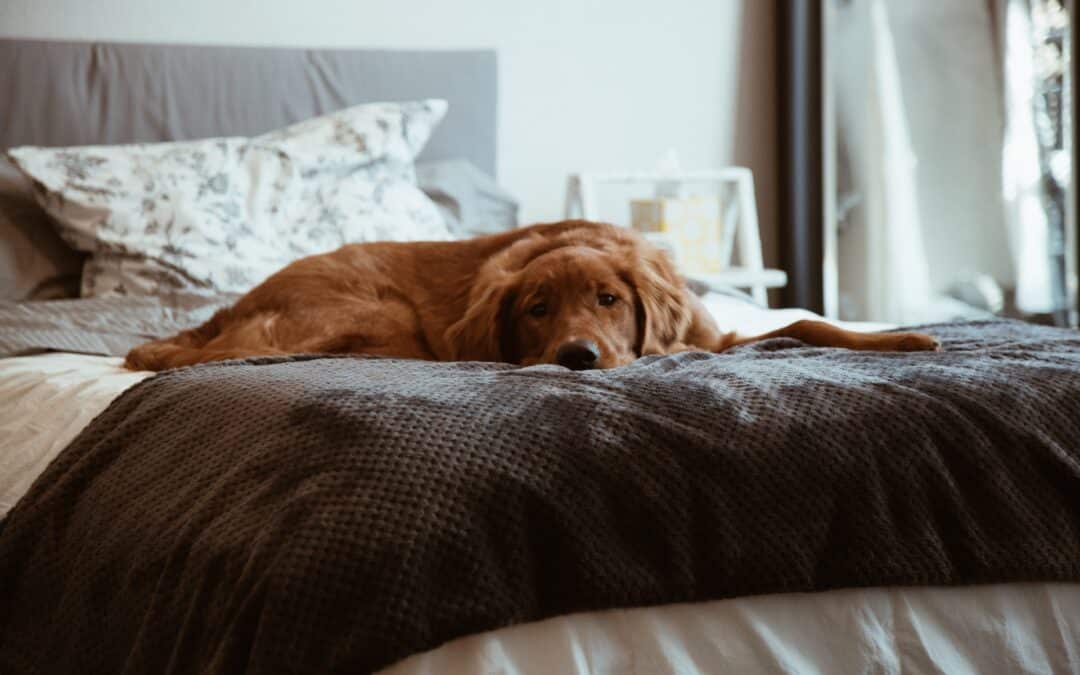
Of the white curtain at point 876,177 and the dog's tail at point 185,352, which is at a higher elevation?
the white curtain at point 876,177

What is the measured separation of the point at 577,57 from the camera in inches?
175

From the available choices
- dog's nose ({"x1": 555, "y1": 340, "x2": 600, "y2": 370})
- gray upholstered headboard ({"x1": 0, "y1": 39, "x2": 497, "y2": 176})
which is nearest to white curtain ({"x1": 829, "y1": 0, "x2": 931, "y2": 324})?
gray upholstered headboard ({"x1": 0, "y1": 39, "x2": 497, "y2": 176})

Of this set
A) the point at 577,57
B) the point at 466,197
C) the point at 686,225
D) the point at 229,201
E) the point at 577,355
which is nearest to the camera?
the point at 577,355

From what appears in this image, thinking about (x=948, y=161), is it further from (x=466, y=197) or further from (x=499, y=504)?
(x=499, y=504)

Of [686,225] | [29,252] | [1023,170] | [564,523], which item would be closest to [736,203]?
[686,225]

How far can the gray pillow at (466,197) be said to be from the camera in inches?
142

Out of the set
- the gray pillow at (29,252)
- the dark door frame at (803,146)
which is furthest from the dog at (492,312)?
the dark door frame at (803,146)

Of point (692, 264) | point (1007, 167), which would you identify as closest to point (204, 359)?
point (692, 264)

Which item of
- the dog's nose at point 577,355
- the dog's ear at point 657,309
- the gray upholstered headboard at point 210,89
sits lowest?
the dog's nose at point 577,355

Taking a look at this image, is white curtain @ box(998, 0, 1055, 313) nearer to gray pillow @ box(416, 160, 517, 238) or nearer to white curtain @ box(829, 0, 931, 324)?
white curtain @ box(829, 0, 931, 324)

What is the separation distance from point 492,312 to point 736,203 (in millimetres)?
2293

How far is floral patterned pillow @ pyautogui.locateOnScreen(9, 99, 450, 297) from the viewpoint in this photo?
2992 millimetres

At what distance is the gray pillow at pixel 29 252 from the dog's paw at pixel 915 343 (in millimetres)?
2222

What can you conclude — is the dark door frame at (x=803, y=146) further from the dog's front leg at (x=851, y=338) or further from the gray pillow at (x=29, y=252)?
the gray pillow at (x=29, y=252)
